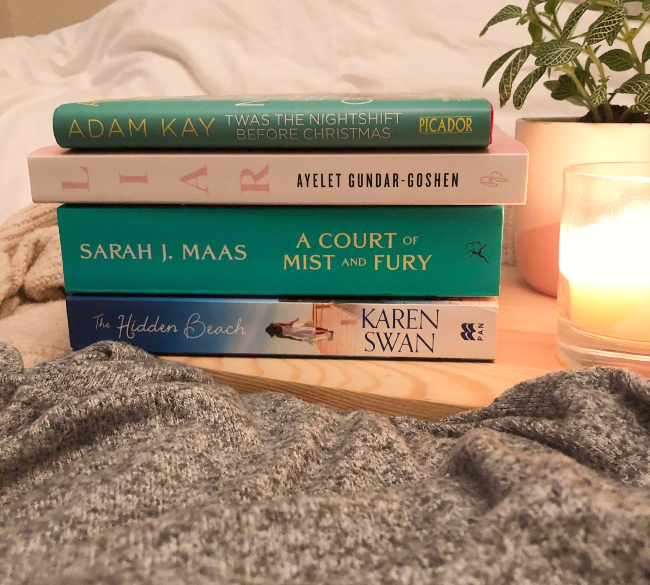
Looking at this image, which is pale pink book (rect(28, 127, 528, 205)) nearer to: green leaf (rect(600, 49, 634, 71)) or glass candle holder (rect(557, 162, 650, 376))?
glass candle holder (rect(557, 162, 650, 376))

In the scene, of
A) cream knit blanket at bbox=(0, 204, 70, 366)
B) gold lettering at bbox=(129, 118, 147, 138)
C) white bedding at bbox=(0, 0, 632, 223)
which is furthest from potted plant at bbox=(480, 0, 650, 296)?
cream knit blanket at bbox=(0, 204, 70, 366)

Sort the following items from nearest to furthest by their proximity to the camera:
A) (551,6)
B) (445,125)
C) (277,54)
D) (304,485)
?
(304,485)
(445,125)
(551,6)
(277,54)

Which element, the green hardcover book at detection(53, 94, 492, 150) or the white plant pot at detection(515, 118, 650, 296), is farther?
the white plant pot at detection(515, 118, 650, 296)

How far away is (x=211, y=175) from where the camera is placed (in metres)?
0.50

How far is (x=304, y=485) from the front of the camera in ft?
1.14

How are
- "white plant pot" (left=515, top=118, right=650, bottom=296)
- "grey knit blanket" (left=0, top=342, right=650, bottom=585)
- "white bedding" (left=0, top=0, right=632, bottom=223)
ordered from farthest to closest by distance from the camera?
"white bedding" (left=0, top=0, right=632, bottom=223), "white plant pot" (left=515, top=118, right=650, bottom=296), "grey knit blanket" (left=0, top=342, right=650, bottom=585)

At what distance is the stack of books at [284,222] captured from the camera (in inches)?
19.2

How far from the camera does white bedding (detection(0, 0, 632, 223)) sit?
3.12 ft

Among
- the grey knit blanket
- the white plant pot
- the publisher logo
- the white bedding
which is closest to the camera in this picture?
the grey knit blanket

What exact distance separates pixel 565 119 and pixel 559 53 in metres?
0.12


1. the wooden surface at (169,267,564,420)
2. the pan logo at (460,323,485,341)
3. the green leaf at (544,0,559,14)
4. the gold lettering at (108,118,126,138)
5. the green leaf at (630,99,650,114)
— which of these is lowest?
the wooden surface at (169,267,564,420)

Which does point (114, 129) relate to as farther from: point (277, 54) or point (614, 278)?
point (277, 54)

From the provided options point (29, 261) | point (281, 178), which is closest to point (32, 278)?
point (29, 261)

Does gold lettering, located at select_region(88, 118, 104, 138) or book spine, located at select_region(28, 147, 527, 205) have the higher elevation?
gold lettering, located at select_region(88, 118, 104, 138)
